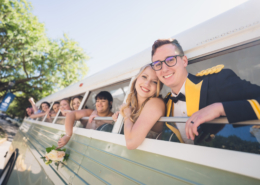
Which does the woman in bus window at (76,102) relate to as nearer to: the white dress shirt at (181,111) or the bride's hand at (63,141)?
the bride's hand at (63,141)

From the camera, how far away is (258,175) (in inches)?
27.5

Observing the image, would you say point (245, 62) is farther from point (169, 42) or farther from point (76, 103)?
point (76, 103)

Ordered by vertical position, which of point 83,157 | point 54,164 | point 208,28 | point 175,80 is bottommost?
point 54,164

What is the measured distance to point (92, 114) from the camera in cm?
258

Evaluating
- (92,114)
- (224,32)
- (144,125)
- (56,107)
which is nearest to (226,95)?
(224,32)

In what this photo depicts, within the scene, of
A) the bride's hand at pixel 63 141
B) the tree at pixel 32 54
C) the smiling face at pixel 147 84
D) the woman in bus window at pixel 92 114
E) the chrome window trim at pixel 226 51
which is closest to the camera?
the chrome window trim at pixel 226 51

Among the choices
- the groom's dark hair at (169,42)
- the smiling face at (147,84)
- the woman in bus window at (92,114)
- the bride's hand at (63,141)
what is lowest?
the bride's hand at (63,141)

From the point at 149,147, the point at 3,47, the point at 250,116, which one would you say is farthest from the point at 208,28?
the point at 3,47

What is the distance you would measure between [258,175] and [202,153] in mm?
269

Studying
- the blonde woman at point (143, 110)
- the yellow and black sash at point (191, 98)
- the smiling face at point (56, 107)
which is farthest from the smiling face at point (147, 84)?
the smiling face at point (56, 107)

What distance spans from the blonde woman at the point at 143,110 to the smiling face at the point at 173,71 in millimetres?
179

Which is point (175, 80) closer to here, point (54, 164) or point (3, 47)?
point (54, 164)

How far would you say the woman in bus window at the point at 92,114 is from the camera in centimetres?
215

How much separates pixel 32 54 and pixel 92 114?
8750 mm
